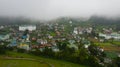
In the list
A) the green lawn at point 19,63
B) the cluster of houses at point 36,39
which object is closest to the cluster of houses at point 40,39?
the cluster of houses at point 36,39

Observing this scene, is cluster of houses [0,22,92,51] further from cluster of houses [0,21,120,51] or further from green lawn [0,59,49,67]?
green lawn [0,59,49,67]

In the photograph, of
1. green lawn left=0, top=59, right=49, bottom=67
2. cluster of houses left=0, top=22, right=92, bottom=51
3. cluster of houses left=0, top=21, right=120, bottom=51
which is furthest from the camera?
cluster of houses left=0, top=21, right=120, bottom=51

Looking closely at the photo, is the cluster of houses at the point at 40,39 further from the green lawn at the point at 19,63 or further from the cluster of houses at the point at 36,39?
the green lawn at the point at 19,63

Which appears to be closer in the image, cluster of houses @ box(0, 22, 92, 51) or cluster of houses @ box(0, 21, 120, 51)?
cluster of houses @ box(0, 22, 92, 51)

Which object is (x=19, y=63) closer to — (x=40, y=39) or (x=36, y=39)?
(x=40, y=39)

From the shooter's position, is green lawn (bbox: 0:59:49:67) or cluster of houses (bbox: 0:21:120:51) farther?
cluster of houses (bbox: 0:21:120:51)

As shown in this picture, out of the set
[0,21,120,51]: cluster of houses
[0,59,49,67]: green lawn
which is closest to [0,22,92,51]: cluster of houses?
[0,21,120,51]: cluster of houses

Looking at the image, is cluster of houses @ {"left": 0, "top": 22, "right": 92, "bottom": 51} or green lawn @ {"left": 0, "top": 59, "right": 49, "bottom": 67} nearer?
green lawn @ {"left": 0, "top": 59, "right": 49, "bottom": 67}

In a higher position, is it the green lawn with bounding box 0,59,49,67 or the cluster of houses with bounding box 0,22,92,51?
the cluster of houses with bounding box 0,22,92,51

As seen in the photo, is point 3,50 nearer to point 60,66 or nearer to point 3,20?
point 60,66

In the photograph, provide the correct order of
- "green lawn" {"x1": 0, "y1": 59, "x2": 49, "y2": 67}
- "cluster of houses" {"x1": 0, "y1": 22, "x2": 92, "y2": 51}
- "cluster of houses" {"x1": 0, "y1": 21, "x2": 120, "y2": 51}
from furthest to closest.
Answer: "cluster of houses" {"x1": 0, "y1": 21, "x2": 120, "y2": 51}
"cluster of houses" {"x1": 0, "y1": 22, "x2": 92, "y2": 51}
"green lawn" {"x1": 0, "y1": 59, "x2": 49, "y2": 67}

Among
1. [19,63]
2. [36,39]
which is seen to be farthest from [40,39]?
[19,63]
